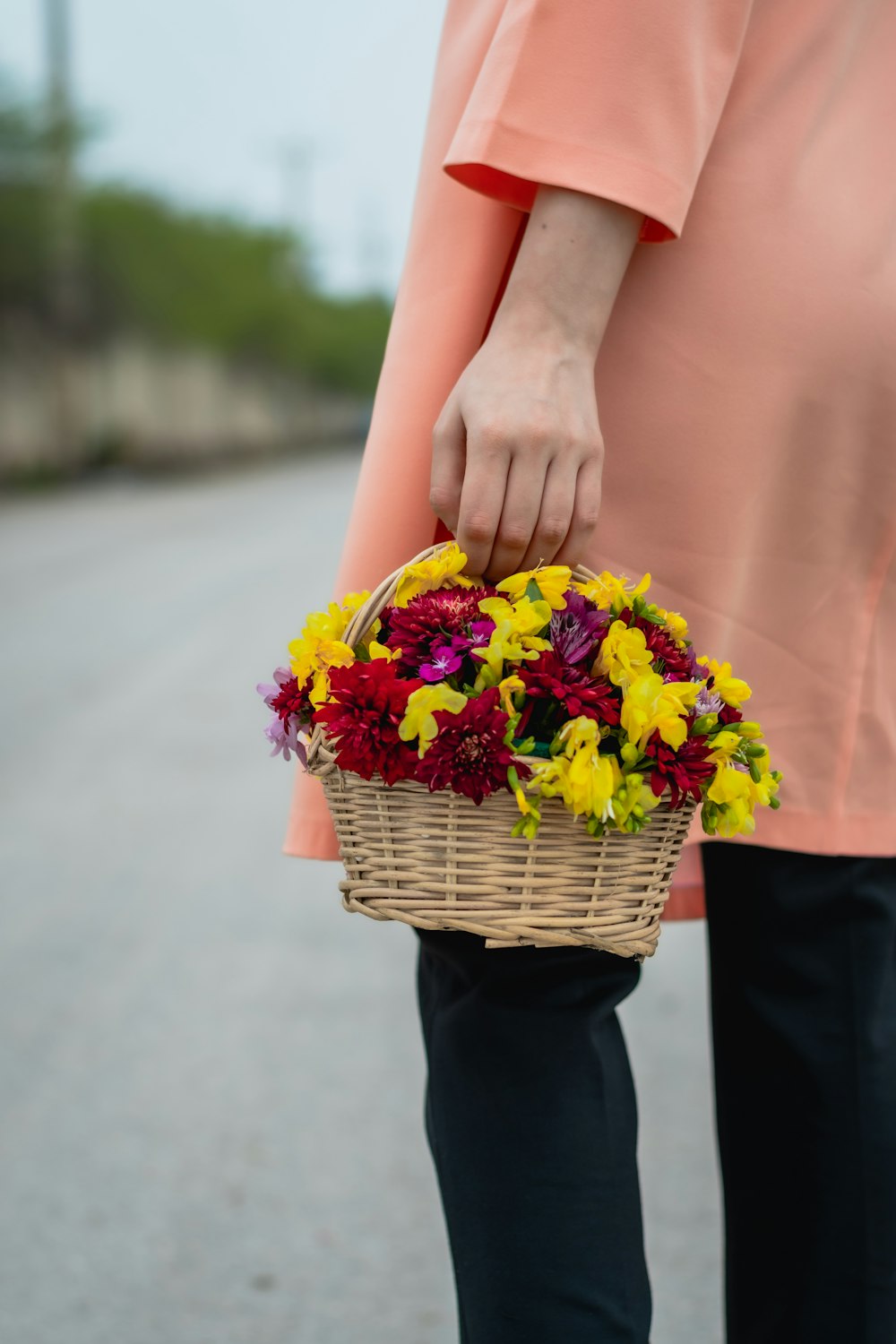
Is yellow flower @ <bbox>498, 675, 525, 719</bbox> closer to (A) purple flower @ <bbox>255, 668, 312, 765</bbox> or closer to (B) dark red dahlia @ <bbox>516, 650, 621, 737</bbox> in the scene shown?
(B) dark red dahlia @ <bbox>516, 650, 621, 737</bbox>

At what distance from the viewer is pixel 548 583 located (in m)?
0.94

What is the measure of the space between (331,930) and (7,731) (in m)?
2.08

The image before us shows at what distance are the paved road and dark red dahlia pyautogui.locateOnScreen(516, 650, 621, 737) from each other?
1047mm

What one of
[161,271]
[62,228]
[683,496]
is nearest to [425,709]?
[683,496]

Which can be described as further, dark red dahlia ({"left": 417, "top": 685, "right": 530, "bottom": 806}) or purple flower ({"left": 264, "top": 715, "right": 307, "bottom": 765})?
purple flower ({"left": 264, "top": 715, "right": 307, "bottom": 765})

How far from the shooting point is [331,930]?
2998 mm

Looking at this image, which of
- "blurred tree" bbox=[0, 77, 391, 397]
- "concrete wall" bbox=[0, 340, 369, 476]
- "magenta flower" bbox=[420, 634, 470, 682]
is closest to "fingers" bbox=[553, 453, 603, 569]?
"magenta flower" bbox=[420, 634, 470, 682]

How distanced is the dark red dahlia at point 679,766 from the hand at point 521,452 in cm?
16

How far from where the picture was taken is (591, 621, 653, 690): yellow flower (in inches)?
36.4

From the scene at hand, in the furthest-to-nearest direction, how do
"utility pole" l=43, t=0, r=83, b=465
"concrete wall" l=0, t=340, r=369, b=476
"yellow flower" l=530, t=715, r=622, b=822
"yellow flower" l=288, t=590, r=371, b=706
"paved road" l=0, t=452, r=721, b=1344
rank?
"concrete wall" l=0, t=340, r=369, b=476, "utility pole" l=43, t=0, r=83, b=465, "paved road" l=0, t=452, r=721, b=1344, "yellow flower" l=288, t=590, r=371, b=706, "yellow flower" l=530, t=715, r=622, b=822

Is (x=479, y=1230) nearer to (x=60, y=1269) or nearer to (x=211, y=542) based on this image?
(x=60, y=1269)

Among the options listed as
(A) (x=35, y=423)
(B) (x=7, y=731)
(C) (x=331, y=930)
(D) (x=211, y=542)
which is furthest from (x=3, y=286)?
(C) (x=331, y=930)

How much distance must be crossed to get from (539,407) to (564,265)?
0.35 ft

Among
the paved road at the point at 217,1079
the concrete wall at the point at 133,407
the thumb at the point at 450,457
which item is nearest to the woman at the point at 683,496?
the thumb at the point at 450,457
